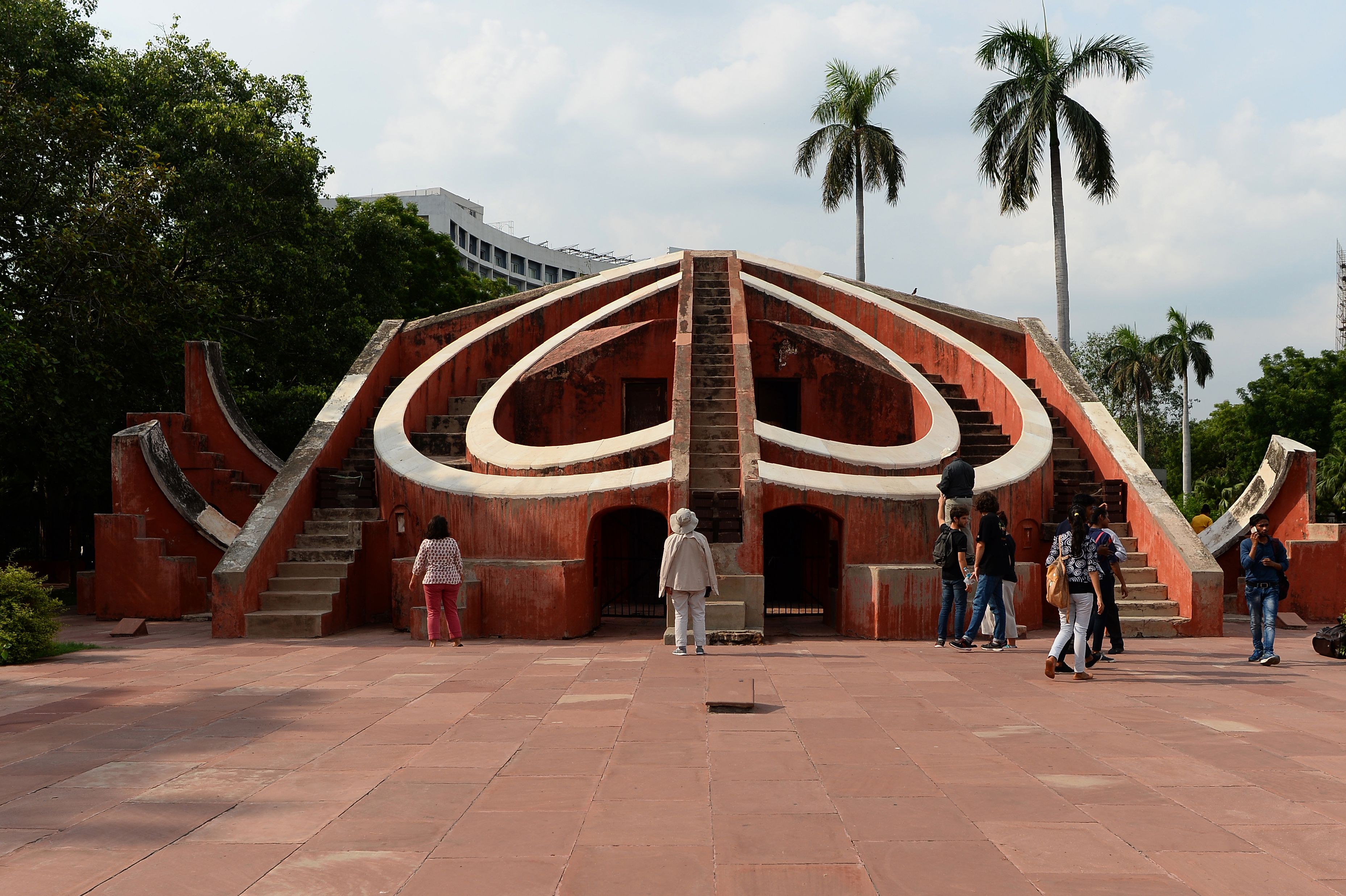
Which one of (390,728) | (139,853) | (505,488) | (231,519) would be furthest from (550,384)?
(139,853)

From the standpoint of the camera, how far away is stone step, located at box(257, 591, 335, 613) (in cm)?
1014

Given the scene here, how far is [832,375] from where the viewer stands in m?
13.7

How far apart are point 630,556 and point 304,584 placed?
3494mm

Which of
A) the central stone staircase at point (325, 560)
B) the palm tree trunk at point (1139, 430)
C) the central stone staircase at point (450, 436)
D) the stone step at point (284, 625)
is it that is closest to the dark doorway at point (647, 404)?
the central stone staircase at point (450, 436)

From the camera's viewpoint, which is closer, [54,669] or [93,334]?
[54,669]

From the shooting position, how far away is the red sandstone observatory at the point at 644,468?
955 centimetres

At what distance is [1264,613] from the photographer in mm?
7758

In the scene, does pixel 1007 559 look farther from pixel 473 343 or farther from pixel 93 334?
pixel 93 334

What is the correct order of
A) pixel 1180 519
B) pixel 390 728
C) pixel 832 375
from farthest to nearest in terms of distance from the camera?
pixel 832 375
pixel 1180 519
pixel 390 728

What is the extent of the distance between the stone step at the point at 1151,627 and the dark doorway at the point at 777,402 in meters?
5.66

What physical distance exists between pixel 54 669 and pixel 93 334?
24.5 ft

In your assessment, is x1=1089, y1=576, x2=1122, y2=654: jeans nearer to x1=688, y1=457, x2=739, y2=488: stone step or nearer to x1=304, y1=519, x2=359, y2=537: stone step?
x1=688, y1=457, x2=739, y2=488: stone step

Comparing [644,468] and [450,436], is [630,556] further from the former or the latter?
[450,436]

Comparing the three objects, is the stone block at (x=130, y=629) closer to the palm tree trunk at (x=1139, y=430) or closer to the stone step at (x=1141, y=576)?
the stone step at (x=1141, y=576)
